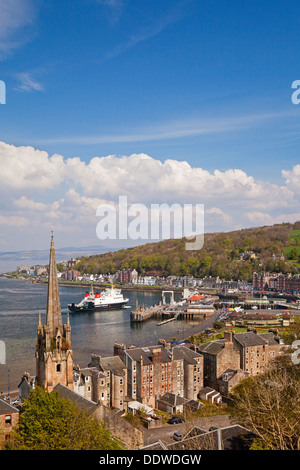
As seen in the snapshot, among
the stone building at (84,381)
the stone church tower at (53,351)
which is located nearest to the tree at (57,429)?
the stone church tower at (53,351)

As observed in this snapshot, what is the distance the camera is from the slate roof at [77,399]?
23.5m

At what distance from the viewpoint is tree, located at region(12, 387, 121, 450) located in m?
19.1

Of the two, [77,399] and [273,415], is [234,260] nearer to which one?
[77,399]

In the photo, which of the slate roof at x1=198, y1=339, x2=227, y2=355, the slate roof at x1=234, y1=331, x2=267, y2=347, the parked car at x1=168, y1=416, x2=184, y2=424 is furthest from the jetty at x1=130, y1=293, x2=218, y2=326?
the parked car at x1=168, y1=416, x2=184, y2=424

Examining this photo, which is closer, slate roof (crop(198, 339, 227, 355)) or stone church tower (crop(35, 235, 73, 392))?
stone church tower (crop(35, 235, 73, 392))

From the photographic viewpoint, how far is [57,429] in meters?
19.7

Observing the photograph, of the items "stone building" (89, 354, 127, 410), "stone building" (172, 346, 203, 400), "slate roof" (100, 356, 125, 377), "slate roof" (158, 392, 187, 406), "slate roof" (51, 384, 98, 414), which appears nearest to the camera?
"slate roof" (51, 384, 98, 414)

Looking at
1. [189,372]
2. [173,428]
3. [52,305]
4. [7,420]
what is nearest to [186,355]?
[189,372]

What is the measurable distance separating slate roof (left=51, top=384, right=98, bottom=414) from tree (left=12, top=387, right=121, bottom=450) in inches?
63.9

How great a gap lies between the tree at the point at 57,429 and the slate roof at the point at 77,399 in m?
1.62

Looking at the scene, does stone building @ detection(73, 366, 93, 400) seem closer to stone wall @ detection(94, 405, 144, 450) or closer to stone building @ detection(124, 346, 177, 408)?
stone building @ detection(124, 346, 177, 408)

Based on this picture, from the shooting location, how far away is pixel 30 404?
21.6 meters

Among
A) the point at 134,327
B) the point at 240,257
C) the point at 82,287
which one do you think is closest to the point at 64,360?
the point at 134,327
